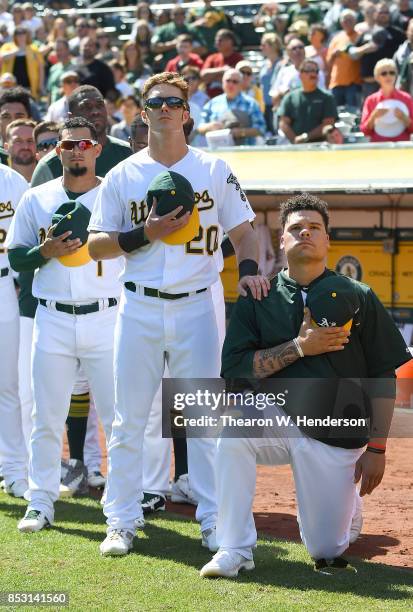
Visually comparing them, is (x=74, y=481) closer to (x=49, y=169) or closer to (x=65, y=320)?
(x=65, y=320)

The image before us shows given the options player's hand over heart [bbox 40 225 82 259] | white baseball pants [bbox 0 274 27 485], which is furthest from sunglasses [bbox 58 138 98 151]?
white baseball pants [bbox 0 274 27 485]

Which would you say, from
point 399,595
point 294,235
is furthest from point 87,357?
point 399,595

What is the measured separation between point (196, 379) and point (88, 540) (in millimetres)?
1021

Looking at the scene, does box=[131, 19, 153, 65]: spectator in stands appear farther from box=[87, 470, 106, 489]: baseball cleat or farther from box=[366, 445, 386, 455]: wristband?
box=[366, 445, 386, 455]: wristband

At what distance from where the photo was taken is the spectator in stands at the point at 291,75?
12.7 m

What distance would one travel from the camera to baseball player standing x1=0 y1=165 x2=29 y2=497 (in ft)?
21.2

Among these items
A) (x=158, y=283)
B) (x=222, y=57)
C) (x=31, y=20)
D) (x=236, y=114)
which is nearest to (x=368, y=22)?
(x=222, y=57)

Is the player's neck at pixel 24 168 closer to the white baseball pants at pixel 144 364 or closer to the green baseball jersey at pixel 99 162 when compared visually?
the green baseball jersey at pixel 99 162

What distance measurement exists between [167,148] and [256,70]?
11.3m

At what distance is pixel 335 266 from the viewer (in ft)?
35.7

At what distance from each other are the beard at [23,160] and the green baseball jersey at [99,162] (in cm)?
71

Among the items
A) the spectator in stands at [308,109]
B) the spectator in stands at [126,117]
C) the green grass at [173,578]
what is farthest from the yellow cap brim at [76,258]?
the spectator in stands at [126,117]

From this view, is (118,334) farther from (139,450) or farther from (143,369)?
(139,450)

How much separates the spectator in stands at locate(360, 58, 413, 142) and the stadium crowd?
1 centimetres
